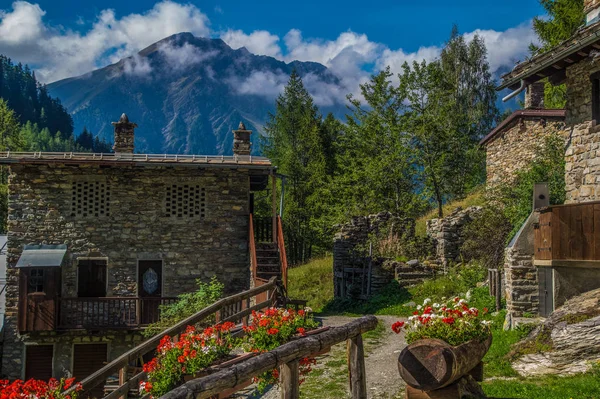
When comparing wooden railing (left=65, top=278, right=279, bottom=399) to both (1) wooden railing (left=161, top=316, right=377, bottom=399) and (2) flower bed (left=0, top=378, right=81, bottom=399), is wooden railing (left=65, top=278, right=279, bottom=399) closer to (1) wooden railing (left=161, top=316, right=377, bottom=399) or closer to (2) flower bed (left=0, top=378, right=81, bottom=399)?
(2) flower bed (left=0, top=378, right=81, bottom=399)

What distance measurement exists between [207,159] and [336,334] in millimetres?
13365

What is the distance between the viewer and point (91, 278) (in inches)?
781

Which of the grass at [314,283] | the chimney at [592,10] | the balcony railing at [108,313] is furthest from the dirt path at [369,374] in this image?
the grass at [314,283]

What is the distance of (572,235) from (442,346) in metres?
4.84

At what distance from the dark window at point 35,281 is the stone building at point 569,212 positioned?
13253 millimetres

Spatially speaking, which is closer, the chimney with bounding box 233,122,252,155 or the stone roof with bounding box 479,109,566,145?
the chimney with bounding box 233,122,252,155

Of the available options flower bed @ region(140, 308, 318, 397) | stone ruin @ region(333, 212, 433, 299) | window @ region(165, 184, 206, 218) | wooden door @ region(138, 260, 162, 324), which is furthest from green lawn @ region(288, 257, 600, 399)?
wooden door @ region(138, 260, 162, 324)

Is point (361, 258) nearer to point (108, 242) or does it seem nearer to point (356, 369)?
point (108, 242)

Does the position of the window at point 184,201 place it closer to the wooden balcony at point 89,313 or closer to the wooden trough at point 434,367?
the wooden balcony at point 89,313

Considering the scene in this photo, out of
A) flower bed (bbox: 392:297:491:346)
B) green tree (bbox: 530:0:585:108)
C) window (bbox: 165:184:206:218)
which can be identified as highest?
green tree (bbox: 530:0:585:108)

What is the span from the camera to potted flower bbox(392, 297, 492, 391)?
7.28m

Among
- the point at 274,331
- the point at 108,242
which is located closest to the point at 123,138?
the point at 108,242

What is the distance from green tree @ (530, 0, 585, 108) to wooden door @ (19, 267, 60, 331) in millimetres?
19992

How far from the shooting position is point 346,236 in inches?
937
